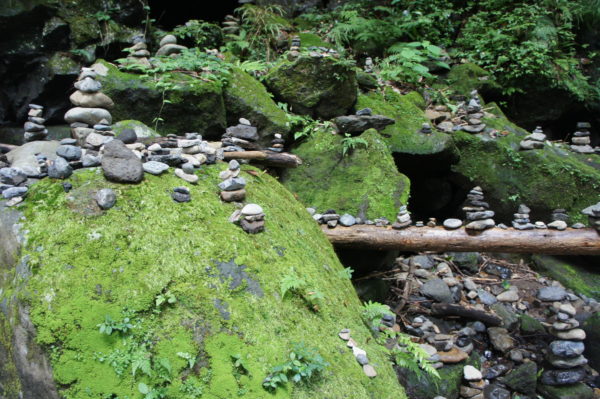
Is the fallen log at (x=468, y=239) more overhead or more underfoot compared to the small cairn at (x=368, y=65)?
more underfoot

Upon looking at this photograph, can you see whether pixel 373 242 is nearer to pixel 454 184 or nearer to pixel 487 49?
pixel 454 184

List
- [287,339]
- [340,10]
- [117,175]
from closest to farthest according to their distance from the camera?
1. [287,339]
2. [117,175]
3. [340,10]

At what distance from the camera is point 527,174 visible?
7934mm

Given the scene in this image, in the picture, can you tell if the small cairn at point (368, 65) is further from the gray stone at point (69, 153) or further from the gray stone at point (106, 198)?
the gray stone at point (106, 198)

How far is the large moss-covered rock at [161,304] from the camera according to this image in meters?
2.56

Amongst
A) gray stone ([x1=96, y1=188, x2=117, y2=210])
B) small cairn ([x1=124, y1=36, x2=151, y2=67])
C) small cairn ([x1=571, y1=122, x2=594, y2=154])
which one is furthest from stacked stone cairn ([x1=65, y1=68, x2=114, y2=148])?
small cairn ([x1=571, y1=122, x2=594, y2=154])

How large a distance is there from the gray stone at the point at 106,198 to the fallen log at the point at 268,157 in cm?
184

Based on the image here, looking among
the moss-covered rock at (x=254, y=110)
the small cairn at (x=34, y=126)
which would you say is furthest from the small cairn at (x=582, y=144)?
the small cairn at (x=34, y=126)

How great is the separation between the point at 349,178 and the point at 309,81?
1.97 m

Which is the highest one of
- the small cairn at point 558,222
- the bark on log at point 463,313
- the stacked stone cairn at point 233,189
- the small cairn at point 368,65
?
the small cairn at point 368,65

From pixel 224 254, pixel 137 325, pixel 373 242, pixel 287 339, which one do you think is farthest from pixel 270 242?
pixel 373 242

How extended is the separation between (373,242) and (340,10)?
8.18 metres

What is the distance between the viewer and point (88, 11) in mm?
8016

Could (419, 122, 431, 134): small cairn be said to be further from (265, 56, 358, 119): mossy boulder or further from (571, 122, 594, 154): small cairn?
(571, 122, 594, 154): small cairn
